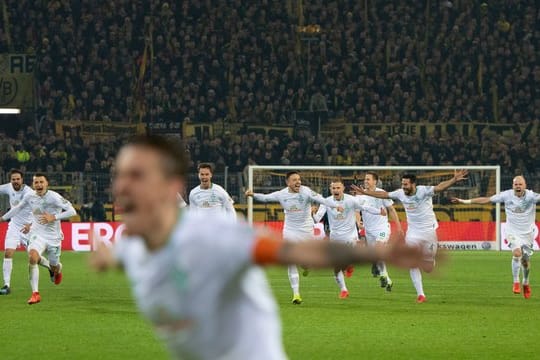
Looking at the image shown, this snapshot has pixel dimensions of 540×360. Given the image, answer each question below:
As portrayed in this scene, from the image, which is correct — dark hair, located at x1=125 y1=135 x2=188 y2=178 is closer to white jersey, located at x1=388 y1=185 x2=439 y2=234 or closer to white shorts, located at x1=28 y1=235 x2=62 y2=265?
white shorts, located at x1=28 y1=235 x2=62 y2=265

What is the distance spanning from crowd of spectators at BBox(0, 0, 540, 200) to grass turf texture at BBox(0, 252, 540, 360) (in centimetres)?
1384

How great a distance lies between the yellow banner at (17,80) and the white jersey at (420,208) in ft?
72.3

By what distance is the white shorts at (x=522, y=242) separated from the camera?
19156 mm

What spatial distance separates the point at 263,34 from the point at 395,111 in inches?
237

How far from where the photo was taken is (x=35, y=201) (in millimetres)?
17969

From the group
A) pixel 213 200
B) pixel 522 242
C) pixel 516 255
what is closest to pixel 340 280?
pixel 213 200

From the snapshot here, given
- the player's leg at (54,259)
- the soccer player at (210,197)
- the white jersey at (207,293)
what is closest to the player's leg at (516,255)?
the soccer player at (210,197)

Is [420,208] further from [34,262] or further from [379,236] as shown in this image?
[34,262]

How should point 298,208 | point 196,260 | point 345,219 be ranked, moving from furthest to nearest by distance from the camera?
point 345,219, point 298,208, point 196,260

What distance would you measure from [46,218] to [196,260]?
13964 mm

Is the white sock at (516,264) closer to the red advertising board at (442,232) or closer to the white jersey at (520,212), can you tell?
the white jersey at (520,212)

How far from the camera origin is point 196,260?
3.52 metres

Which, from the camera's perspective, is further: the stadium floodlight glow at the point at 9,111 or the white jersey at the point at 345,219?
the stadium floodlight glow at the point at 9,111

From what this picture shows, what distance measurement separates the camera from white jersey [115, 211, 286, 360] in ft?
11.5
